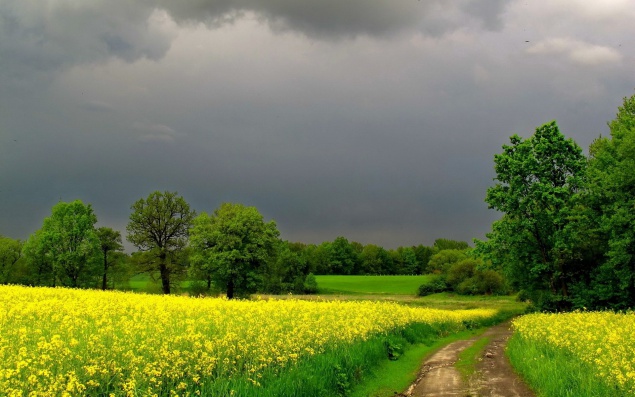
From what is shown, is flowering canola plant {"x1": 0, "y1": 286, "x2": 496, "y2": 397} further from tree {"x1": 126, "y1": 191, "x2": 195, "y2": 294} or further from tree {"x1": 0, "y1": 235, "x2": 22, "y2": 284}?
tree {"x1": 0, "y1": 235, "x2": 22, "y2": 284}

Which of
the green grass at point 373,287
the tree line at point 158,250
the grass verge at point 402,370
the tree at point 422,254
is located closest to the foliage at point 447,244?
the tree at point 422,254

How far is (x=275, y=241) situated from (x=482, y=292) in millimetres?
43233

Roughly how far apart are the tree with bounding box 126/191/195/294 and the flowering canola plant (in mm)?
42296

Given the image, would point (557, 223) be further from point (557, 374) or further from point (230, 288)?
point (230, 288)

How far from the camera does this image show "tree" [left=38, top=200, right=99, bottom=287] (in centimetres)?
5831

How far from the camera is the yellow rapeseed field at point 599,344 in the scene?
10.2 metres

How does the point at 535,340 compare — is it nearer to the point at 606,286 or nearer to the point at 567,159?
the point at 606,286

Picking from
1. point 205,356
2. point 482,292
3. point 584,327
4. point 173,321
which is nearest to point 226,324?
point 173,321

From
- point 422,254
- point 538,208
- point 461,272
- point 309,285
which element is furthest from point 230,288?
point 422,254

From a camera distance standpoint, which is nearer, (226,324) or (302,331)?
(226,324)

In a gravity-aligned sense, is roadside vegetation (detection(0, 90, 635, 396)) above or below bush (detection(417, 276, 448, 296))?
above

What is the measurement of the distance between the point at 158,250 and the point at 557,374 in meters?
50.8

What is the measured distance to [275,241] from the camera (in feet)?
186

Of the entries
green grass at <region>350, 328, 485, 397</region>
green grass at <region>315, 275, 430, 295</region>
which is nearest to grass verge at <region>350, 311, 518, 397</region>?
green grass at <region>350, 328, 485, 397</region>
